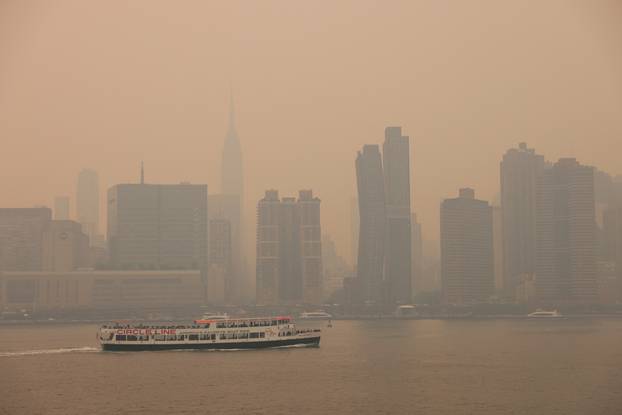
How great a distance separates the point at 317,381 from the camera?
94.5m

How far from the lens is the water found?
260ft

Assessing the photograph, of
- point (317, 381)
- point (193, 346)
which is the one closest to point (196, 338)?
point (193, 346)

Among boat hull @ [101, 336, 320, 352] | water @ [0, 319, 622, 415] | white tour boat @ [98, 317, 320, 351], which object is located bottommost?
water @ [0, 319, 622, 415]

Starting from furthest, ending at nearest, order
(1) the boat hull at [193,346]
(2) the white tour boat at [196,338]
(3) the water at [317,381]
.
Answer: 1. (2) the white tour boat at [196,338]
2. (1) the boat hull at [193,346]
3. (3) the water at [317,381]

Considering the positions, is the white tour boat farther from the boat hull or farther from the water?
the water

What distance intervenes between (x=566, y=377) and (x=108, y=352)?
5975cm

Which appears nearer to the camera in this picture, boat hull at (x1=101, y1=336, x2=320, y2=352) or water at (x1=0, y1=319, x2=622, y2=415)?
water at (x1=0, y1=319, x2=622, y2=415)

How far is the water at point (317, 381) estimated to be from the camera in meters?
79.3

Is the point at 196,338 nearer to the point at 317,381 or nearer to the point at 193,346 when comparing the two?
the point at 193,346

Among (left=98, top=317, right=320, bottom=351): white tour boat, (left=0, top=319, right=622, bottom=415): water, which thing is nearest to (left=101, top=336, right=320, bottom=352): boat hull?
(left=98, top=317, right=320, bottom=351): white tour boat

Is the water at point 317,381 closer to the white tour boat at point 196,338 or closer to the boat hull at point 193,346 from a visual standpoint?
the boat hull at point 193,346

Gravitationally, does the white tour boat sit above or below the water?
above

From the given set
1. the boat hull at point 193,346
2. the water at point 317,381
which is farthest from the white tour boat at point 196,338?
the water at point 317,381

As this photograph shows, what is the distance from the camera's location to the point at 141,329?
129000 mm
